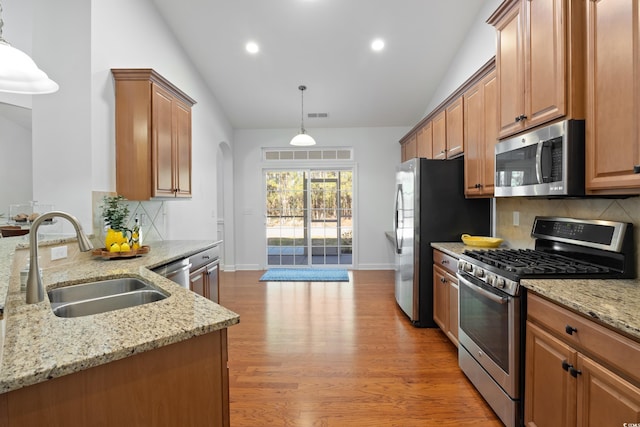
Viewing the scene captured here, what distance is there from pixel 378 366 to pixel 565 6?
2.59m

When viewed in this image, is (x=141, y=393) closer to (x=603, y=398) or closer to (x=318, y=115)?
(x=603, y=398)

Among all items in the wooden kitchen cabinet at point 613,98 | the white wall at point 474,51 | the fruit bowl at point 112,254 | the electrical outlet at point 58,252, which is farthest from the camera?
the white wall at point 474,51

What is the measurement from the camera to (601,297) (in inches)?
55.3

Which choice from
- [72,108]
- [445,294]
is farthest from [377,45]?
[72,108]

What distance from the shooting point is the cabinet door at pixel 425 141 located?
4.19m

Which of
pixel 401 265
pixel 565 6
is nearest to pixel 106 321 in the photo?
pixel 565 6

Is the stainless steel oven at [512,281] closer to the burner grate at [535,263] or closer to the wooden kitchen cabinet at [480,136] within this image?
the burner grate at [535,263]

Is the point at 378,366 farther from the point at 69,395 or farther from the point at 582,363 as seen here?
the point at 69,395

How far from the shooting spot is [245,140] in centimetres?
614

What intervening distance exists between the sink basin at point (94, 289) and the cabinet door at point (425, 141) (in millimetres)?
3582

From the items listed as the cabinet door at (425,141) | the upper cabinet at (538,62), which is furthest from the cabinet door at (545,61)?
the cabinet door at (425,141)

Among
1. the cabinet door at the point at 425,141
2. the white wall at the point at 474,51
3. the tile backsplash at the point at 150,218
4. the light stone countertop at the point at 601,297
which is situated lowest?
the light stone countertop at the point at 601,297

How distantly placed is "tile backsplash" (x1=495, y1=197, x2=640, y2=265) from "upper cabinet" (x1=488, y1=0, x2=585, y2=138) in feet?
2.01

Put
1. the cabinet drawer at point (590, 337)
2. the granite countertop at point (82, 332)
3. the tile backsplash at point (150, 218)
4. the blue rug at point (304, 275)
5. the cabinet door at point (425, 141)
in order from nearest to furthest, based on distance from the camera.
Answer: the granite countertop at point (82, 332), the cabinet drawer at point (590, 337), the tile backsplash at point (150, 218), the cabinet door at point (425, 141), the blue rug at point (304, 275)
